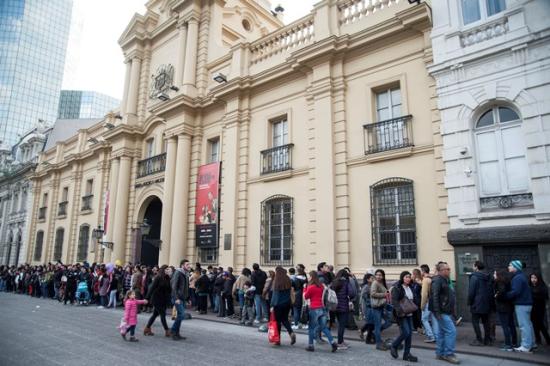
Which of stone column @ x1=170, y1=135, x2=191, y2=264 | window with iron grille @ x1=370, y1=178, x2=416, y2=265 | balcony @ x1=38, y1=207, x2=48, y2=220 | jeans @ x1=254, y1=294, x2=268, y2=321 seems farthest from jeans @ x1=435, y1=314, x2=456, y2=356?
balcony @ x1=38, y1=207, x2=48, y2=220

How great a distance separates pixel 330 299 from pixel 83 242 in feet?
71.0

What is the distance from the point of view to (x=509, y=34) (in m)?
9.50

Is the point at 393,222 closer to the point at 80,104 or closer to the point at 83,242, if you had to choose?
the point at 83,242

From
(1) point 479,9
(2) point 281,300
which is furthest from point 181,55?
(2) point 281,300

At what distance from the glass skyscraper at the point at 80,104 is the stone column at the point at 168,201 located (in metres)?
73.7

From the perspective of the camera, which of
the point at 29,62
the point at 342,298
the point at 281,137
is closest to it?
the point at 342,298

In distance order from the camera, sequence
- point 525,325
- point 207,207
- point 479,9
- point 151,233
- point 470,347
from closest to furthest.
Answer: point 525,325, point 470,347, point 479,9, point 207,207, point 151,233

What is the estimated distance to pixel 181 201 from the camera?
17203mm

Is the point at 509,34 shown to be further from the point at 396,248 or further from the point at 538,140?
the point at 396,248

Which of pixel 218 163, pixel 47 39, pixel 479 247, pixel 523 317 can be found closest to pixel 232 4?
pixel 218 163

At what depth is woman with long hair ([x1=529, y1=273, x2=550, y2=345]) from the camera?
773cm

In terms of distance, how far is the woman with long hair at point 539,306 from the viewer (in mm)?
7730

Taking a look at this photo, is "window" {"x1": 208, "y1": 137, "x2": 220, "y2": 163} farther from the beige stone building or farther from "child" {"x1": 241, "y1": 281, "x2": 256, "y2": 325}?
"child" {"x1": 241, "y1": 281, "x2": 256, "y2": 325}

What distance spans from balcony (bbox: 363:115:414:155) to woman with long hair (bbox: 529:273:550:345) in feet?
15.8
